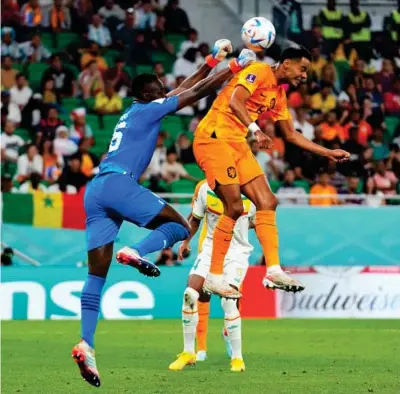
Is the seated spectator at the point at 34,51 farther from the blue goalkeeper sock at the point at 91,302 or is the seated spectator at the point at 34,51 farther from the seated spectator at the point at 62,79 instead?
the blue goalkeeper sock at the point at 91,302

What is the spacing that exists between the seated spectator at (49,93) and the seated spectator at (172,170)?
324 cm

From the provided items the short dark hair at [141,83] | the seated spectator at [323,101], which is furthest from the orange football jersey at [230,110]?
the seated spectator at [323,101]

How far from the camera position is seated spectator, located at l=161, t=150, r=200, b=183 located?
881 inches

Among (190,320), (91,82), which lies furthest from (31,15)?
(190,320)

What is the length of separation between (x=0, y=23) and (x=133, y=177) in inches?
620

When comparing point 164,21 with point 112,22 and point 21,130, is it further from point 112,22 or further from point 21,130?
point 21,130

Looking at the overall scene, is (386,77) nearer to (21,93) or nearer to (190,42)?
(190,42)

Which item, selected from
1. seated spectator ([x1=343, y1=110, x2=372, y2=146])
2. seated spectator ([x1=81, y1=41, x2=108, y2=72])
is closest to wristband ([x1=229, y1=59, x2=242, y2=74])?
seated spectator ([x1=343, y1=110, x2=372, y2=146])

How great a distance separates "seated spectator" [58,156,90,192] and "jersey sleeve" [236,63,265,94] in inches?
418

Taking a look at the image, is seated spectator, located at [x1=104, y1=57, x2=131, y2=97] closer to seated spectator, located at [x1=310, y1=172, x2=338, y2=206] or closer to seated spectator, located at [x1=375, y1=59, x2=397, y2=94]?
seated spectator, located at [x1=310, y1=172, x2=338, y2=206]

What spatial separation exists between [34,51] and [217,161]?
14.8 meters

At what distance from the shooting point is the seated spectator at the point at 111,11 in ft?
87.6

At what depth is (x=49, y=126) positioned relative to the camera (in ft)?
77.0

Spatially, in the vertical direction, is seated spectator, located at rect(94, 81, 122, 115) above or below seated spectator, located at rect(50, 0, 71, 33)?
below
